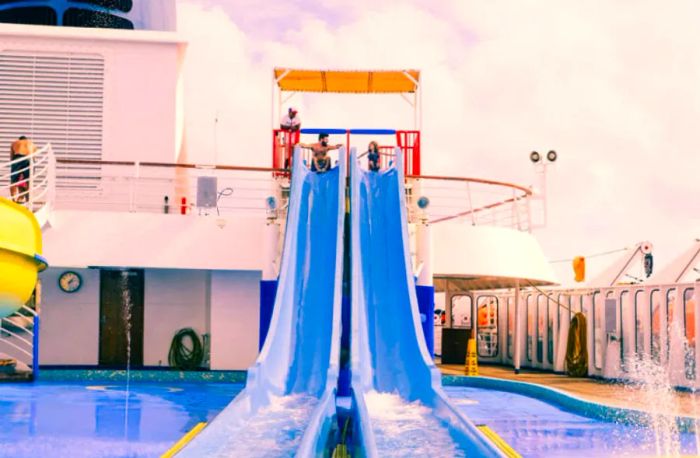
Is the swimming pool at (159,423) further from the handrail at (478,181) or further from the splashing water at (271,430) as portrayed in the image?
the handrail at (478,181)

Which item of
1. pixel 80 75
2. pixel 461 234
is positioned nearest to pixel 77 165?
pixel 80 75

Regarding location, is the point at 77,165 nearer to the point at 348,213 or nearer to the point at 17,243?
the point at 348,213

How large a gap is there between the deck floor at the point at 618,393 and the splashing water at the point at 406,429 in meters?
3.46

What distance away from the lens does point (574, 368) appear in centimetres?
1844

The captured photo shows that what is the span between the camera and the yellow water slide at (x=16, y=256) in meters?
8.00

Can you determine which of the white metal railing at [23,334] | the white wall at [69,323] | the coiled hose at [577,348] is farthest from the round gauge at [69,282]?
the coiled hose at [577,348]

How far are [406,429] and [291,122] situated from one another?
9.23 metres

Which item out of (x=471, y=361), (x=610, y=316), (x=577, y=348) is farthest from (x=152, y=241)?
(x=610, y=316)

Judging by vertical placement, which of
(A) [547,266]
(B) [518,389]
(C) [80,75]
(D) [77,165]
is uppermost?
(C) [80,75]

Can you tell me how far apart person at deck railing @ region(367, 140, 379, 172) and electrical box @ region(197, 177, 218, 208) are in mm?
3053

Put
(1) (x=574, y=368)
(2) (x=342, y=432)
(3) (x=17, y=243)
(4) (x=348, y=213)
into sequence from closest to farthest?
(3) (x=17, y=243)
(2) (x=342, y=432)
(4) (x=348, y=213)
(1) (x=574, y=368)

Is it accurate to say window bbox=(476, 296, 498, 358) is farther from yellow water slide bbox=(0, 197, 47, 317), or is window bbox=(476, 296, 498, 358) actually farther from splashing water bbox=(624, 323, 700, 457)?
yellow water slide bbox=(0, 197, 47, 317)

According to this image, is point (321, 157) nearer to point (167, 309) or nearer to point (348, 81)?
point (348, 81)

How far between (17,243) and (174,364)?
9762 mm
